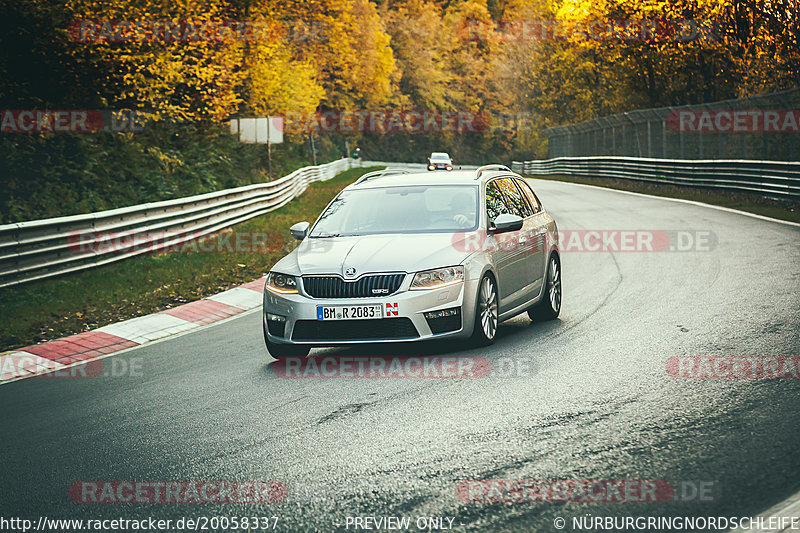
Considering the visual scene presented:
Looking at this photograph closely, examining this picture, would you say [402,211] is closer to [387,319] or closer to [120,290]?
[387,319]

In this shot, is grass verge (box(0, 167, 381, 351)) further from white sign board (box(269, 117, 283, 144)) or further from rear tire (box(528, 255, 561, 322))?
white sign board (box(269, 117, 283, 144))

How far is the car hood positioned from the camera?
8.24 meters

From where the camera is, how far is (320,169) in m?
53.0

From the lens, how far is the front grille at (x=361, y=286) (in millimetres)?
8117

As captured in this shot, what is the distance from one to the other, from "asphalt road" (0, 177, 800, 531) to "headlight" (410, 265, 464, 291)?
2.27 ft

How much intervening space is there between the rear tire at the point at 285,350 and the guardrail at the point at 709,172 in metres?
16.8

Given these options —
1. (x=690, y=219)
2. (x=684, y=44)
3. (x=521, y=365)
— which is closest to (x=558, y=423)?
(x=521, y=365)

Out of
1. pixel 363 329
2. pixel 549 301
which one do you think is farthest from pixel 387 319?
pixel 549 301

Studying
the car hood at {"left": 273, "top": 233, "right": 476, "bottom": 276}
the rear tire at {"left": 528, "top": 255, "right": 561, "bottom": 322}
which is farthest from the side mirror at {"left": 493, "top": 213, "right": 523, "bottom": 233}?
the rear tire at {"left": 528, "top": 255, "right": 561, "bottom": 322}

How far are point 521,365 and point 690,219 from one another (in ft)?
48.3

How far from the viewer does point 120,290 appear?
13586mm

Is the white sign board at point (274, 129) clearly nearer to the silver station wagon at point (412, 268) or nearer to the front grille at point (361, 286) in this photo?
the silver station wagon at point (412, 268)

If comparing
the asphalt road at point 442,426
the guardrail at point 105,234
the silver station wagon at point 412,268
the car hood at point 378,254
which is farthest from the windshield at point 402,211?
the guardrail at point 105,234

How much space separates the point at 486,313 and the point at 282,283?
183 centimetres
